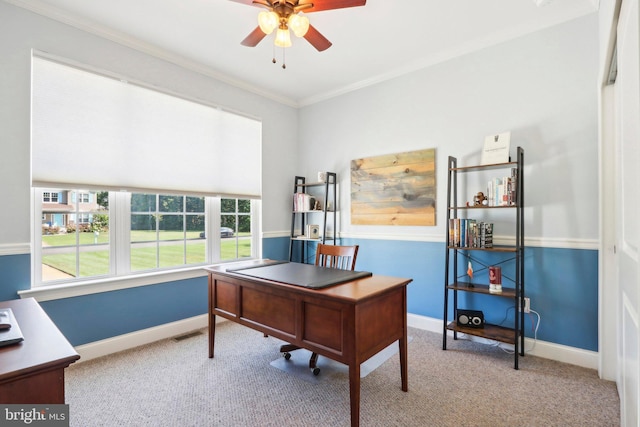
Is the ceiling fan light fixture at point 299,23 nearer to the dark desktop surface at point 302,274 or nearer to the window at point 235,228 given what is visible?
the dark desktop surface at point 302,274

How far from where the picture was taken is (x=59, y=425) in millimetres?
Answer: 981

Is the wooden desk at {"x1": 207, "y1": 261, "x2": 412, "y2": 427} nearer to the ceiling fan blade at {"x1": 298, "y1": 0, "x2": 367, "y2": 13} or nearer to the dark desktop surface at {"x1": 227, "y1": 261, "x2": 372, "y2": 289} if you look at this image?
the dark desktop surface at {"x1": 227, "y1": 261, "x2": 372, "y2": 289}

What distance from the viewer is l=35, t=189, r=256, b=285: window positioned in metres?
2.61

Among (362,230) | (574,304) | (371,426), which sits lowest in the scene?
(371,426)

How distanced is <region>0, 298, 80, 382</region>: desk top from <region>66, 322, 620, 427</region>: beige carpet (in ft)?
Answer: 3.00

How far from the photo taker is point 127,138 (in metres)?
2.91

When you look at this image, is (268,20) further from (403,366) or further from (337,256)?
(403,366)

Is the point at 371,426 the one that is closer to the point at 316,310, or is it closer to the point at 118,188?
the point at 316,310

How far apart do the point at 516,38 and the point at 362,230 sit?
2371mm

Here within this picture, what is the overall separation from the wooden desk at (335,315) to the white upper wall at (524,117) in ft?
Result: 4.91

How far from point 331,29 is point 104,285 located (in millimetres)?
2960

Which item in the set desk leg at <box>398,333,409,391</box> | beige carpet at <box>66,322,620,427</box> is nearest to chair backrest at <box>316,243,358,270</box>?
desk leg at <box>398,333,409,391</box>

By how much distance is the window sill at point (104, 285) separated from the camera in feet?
7.91

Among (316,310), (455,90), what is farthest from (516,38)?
(316,310)
